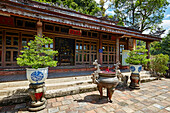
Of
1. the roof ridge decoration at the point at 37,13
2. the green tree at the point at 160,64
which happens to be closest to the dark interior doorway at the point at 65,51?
the roof ridge decoration at the point at 37,13

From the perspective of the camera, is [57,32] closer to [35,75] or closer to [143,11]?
[35,75]

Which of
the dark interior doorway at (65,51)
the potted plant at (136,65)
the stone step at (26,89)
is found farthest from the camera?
the dark interior doorway at (65,51)

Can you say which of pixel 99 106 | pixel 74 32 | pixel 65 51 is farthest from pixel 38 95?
pixel 74 32

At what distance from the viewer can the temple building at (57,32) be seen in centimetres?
419

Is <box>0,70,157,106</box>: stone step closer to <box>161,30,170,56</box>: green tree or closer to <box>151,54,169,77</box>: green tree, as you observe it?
<box>151,54,169,77</box>: green tree

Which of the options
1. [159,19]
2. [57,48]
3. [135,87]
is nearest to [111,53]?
[135,87]

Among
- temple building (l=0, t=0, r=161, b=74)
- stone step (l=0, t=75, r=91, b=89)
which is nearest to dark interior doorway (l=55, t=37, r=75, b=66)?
temple building (l=0, t=0, r=161, b=74)

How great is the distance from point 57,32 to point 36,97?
485 centimetres

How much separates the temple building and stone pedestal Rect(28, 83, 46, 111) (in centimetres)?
288

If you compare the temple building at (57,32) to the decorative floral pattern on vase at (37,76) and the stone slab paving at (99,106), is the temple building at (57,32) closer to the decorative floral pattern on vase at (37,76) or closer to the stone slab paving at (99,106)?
the decorative floral pattern on vase at (37,76)

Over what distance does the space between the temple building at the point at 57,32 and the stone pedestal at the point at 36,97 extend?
2.88 m

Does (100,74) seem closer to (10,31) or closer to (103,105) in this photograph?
(103,105)

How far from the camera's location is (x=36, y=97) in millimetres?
2705

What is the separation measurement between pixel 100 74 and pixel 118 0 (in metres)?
18.8
